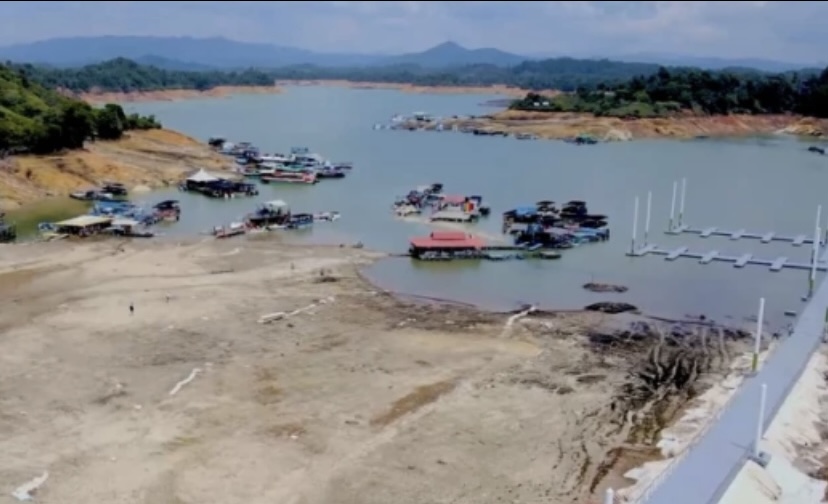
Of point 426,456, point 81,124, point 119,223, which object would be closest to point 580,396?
point 426,456

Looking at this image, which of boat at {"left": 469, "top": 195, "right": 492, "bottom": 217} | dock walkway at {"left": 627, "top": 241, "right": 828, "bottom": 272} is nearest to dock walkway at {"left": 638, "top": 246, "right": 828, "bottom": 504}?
dock walkway at {"left": 627, "top": 241, "right": 828, "bottom": 272}

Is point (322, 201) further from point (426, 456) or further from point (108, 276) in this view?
point (426, 456)

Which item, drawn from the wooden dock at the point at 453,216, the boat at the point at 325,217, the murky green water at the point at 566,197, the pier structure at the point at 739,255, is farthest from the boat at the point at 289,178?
the pier structure at the point at 739,255

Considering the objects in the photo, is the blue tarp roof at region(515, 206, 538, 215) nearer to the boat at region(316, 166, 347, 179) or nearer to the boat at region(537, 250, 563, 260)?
the boat at region(537, 250, 563, 260)

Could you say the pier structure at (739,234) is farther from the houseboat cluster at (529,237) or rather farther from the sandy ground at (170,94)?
the sandy ground at (170,94)

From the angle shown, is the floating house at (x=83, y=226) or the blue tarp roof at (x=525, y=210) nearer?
the floating house at (x=83, y=226)

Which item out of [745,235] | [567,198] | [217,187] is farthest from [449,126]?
[745,235]
